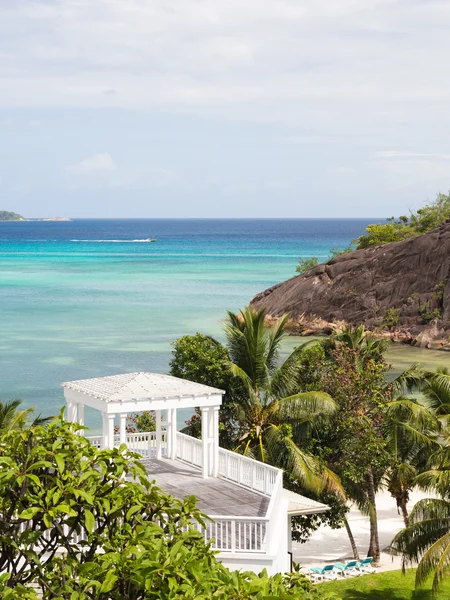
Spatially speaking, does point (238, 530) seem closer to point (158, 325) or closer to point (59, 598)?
point (59, 598)

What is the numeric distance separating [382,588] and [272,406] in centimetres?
452

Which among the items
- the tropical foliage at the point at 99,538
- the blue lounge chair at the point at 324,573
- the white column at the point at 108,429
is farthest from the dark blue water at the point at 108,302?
the tropical foliage at the point at 99,538

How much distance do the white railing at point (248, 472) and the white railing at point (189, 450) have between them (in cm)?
92

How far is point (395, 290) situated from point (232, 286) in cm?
3659

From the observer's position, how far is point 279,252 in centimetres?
16262

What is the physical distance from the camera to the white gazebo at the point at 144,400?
15852 millimetres

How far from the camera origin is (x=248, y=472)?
1623cm

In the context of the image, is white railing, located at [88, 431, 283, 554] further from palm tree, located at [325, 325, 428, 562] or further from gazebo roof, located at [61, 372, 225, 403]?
palm tree, located at [325, 325, 428, 562]

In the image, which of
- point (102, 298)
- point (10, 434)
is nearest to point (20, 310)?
point (102, 298)

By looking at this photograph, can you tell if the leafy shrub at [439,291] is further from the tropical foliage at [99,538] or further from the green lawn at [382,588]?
the tropical foliage at [99,538]

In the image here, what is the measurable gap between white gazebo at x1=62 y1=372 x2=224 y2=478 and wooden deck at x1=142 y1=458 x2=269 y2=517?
46cm

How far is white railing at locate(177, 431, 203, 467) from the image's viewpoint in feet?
58.9

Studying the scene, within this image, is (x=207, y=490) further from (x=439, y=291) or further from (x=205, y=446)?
(x=439, y=291)

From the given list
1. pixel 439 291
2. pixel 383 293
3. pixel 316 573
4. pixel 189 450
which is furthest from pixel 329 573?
pixel 383 293
